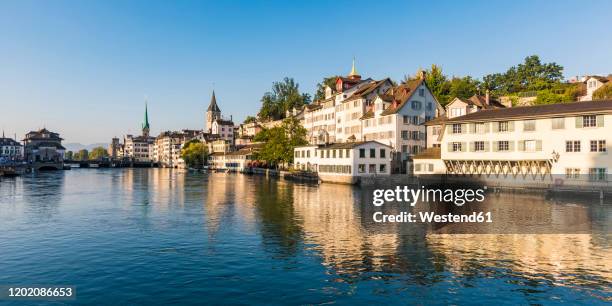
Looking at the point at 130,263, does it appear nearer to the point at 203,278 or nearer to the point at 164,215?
the point at 203,278

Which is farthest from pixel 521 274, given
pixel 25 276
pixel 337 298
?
pixel 25 276

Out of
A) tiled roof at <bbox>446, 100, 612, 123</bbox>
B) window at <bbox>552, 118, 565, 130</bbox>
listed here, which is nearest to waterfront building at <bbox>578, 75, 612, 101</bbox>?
tiled roof at <bbox>446, 100, 612, 123</bbox>

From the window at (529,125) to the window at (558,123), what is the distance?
3.11 m

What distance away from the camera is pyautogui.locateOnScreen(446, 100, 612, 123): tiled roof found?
59.6 m

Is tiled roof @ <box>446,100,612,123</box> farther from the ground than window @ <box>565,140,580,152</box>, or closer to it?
farther from the ground

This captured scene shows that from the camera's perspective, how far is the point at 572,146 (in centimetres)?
6147

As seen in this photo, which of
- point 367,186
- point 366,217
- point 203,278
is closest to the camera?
point 203,278

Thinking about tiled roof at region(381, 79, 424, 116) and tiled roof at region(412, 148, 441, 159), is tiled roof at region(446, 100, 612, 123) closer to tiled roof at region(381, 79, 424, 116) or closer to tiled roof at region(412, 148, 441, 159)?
tiled roof at region(412, 148, 441, 159)

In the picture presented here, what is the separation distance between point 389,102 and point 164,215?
64.6m

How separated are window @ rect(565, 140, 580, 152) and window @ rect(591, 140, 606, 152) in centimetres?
189

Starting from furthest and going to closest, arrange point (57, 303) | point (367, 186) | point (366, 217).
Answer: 1. point (367, 186)
2. point (366, 217)
3. point (57, 303)

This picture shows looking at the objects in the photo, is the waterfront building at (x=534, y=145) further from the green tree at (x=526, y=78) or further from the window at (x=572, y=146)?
the green tree at (x=526, y=78)

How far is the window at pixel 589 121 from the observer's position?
59.1 meters

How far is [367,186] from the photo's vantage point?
80.6 metres
